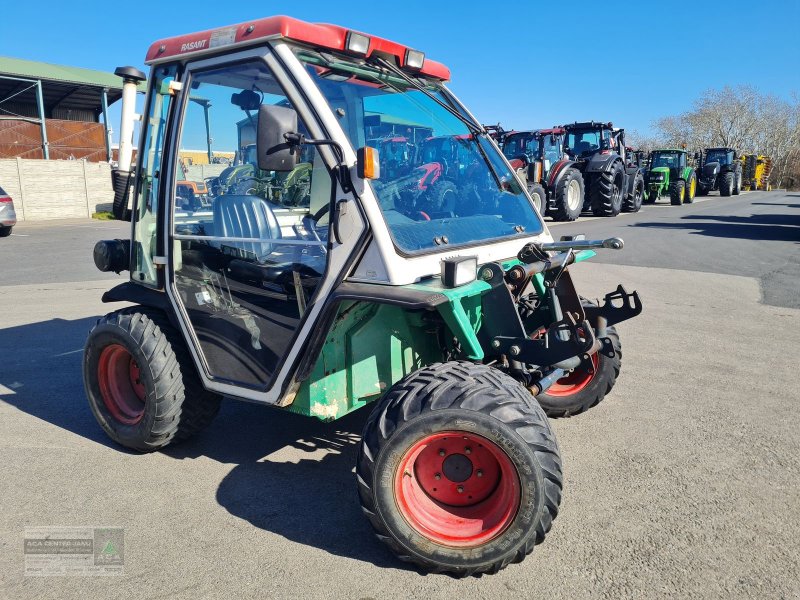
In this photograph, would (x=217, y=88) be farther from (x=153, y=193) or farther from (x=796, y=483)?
(x=796, y=483)

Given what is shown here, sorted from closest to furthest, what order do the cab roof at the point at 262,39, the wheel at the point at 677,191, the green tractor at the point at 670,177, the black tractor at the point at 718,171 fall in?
the cab roof at the point at 262,39, the green tractor at the point at 670,177, the wheel at the point at 677,191, the black tractor at the point at 718,171

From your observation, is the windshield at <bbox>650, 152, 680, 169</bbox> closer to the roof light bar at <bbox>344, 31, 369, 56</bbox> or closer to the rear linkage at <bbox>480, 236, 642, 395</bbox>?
the rear linkage at <bbox>480, 236, 642, 395</bbox>

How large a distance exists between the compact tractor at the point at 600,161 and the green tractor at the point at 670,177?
6.59 metres

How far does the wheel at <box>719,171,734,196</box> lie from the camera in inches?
1332

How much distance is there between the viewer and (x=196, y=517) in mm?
3041

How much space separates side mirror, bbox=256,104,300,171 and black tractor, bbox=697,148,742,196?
3542cm

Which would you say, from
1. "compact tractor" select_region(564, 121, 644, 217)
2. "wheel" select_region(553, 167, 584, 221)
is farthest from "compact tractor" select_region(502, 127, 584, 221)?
"compact tractor" select_region(564, 121, 644, 217)

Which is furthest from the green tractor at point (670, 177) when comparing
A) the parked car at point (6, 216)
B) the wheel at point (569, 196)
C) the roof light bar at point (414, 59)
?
the roof light bar at point (414, 59)

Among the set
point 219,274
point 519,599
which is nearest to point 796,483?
point 519,599

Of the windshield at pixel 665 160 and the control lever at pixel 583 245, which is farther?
the windshield at pixel 665 160

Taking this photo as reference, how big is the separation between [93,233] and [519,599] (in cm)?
1800

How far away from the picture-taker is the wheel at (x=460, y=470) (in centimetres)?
250

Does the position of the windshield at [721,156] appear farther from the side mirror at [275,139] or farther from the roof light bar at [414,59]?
the side mirror at [275,139]

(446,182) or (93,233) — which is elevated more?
(446,182)
